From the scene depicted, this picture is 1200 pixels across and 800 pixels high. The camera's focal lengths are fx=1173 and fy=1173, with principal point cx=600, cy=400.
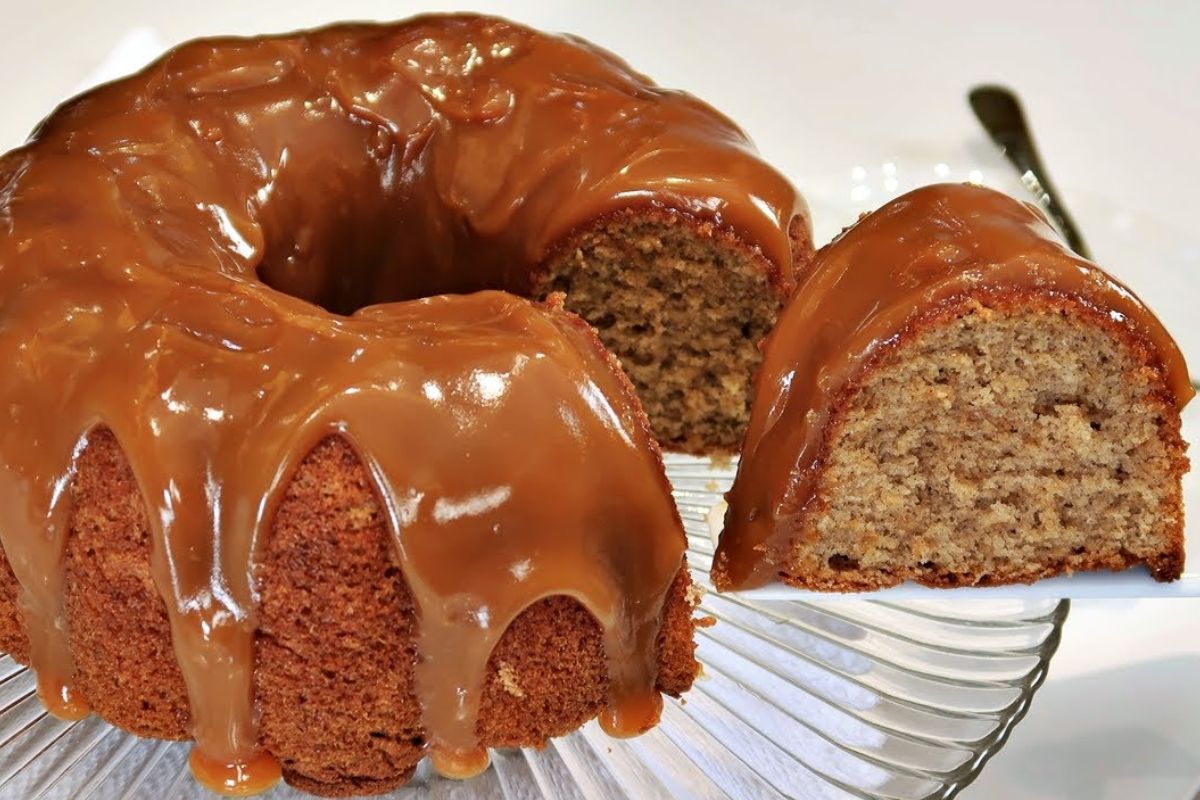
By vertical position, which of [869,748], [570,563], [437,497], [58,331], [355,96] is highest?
[355,96]

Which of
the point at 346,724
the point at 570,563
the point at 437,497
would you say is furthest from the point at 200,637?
the point at 570,563

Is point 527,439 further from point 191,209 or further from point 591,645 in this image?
point 191,209

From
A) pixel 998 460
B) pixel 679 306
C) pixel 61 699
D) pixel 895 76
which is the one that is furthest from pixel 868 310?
pixel 895 76

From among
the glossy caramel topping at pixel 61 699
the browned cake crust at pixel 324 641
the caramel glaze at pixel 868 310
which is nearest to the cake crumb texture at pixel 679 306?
the caramel glaze at pixel 868 310

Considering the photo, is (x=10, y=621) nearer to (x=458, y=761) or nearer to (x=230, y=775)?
→ (x=230, y=775)

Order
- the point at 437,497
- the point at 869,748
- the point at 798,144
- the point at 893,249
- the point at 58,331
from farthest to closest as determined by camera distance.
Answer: the point at 798,144, the point at 869,748, the point at 893,249, the point at 58,331, the point at 437,497

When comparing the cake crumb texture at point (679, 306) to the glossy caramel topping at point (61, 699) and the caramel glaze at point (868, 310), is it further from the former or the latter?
the glossy caramel topping at point (61, 699)

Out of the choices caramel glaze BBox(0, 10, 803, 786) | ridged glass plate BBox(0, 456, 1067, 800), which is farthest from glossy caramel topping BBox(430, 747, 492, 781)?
ridged glass plate BBox(0, 456, 1067, 800)
